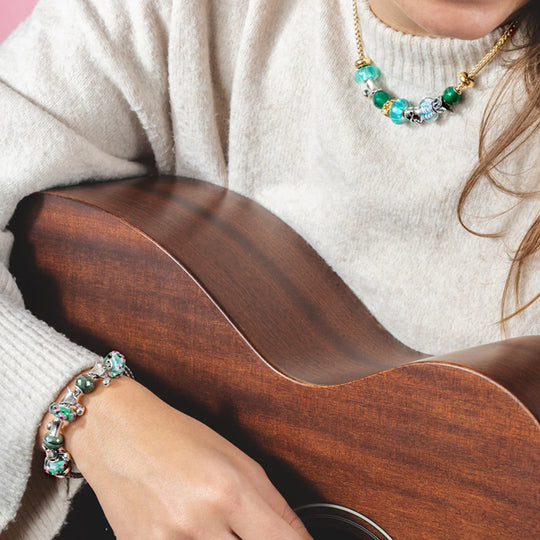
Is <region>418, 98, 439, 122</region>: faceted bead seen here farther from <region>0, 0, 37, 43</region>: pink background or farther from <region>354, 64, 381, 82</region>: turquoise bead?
<region>0, 0, 37, 43</region>: pink background

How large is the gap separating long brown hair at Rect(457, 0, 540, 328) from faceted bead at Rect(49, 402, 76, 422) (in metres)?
0.41

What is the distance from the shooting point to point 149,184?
2.66ft

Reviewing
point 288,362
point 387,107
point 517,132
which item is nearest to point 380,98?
point 387,107

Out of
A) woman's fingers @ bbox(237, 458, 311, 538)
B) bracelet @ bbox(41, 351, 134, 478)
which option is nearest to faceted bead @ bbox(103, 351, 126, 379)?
bracelet @ bbox(41, 351, 134, 478)

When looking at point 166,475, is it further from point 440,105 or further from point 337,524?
point 440,105

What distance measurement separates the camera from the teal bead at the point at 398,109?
663mm

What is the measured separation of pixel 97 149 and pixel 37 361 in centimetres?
30

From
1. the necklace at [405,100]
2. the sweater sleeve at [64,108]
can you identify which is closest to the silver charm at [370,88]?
the necklace at [405,100]

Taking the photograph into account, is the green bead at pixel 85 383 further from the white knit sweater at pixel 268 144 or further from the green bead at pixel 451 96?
the green bead at pixel 451 96

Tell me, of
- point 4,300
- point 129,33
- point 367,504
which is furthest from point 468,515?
point 129,33

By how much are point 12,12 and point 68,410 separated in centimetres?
105

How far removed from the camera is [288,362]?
0.61m

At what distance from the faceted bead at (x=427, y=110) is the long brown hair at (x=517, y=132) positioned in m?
0.05

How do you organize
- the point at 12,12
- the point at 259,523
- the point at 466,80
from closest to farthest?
the point at 259,523 → the point at 466,80 → the point at 12,12
